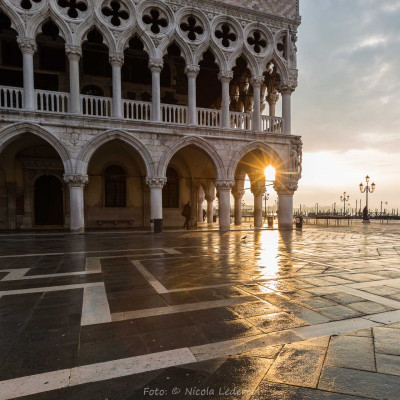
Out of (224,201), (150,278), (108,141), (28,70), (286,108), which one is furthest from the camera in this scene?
(286,108)

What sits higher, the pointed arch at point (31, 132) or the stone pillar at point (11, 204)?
the pointed arch at point (31, 132)

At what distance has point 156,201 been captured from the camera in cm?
1403

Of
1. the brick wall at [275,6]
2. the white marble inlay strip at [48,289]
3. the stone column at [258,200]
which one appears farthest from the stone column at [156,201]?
the brick wall at [275,6]

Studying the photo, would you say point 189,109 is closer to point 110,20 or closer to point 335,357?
point 110,20

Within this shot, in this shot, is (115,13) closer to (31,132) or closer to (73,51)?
(73,51)

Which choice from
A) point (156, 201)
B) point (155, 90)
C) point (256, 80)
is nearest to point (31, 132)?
point (155, 90)

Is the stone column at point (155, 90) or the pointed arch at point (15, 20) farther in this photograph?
the stone column at point (155, 90)

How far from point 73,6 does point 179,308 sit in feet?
50.6

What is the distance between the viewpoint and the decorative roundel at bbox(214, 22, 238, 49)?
1491 cm

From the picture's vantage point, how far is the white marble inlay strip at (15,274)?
4.94 meters

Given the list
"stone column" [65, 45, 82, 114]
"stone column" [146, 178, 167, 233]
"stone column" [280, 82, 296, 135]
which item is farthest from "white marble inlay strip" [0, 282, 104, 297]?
"stone column" [280, 82, 296, 135]

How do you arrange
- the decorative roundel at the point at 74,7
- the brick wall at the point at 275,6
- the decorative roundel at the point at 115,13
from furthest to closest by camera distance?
the brick wall at the point at 275,6 < the decorative roundel at the point at 115,13 < the decorative roundel at the point at 74,7

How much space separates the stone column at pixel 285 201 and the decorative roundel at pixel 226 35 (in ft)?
28.0

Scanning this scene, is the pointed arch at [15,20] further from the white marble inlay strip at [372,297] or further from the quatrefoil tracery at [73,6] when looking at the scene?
the white marble inlay strip at [372,297]
